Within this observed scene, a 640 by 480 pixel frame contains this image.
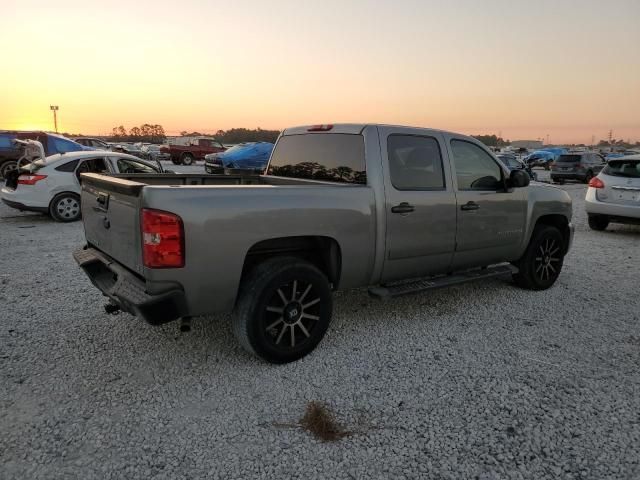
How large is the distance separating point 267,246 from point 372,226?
96cm

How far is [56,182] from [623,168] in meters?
11.9

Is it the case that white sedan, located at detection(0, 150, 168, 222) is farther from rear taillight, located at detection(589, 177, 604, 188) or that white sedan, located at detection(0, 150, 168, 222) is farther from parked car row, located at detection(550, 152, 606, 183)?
parked car row, located at detection(550, 152, 606, 183)

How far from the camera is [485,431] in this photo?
2.91m

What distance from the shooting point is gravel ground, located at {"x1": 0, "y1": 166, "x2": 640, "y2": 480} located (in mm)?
2605

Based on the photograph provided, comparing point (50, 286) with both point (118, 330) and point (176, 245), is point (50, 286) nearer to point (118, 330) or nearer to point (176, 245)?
point (118, 330)

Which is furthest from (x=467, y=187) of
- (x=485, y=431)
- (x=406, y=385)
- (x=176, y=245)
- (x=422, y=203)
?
(x=176, y=245)

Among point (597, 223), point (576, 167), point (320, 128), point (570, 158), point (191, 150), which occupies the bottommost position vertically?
point (597, 223)

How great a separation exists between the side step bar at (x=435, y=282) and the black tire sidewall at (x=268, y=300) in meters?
0.60

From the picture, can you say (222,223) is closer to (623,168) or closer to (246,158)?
(623,168)

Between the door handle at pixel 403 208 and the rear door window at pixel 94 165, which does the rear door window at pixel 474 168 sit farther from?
the rear door window at pixel 94 165

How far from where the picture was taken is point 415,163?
173 inches

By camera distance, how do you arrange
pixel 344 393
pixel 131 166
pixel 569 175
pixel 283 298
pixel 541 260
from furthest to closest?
pixel 569 175
pixel 131 166
pixel 541 260
pixel 283 298
pixel 344 393

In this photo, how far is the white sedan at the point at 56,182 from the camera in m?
9.45

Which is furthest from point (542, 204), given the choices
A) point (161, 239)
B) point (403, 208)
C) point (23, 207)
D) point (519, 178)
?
point (23, 207)
